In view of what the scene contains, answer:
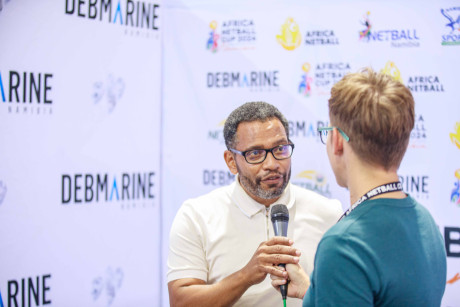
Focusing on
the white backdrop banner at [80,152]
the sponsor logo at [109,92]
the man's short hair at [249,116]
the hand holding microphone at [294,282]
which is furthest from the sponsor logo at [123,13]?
the hand holding microphone at [294,282]

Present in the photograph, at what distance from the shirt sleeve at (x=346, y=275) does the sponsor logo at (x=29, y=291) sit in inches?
81.6

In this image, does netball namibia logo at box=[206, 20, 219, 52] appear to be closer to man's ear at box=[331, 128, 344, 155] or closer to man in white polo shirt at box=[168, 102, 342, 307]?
man in white polo shirt at box=[168, 102, 342, 307]

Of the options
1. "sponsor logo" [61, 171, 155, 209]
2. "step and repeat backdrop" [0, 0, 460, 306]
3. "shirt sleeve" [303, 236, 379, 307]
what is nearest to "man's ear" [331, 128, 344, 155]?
"shirt sleeve" [303, 236, 379, 307]

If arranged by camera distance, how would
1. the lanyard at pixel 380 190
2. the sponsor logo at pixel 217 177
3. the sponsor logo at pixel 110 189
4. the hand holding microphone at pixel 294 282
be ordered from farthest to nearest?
the sponsor logo at pixel 217 177 < the sponsor logo at pixel 110 189 < the hand holding microphone at pixel 294 282 < the lanyard at pixel 380 190

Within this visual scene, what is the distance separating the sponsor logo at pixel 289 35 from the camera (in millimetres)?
3221

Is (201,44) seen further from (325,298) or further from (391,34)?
(325,298)

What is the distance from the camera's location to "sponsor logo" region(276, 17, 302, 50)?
3.22m

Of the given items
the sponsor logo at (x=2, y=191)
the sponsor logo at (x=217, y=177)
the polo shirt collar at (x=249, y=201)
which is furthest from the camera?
the sponsor logo at (x=217, y=177)

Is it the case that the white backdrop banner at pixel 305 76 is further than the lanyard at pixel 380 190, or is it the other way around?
the white backdrop banner at pixel 305 76

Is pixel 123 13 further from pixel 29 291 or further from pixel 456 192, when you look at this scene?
pixel 456 192

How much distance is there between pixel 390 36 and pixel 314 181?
3.47ft

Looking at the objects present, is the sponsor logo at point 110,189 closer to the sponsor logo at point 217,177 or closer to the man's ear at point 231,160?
the sponsor logo at point 217,177

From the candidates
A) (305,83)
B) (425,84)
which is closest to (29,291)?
(305,83)

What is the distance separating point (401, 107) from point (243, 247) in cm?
107
